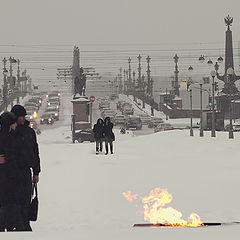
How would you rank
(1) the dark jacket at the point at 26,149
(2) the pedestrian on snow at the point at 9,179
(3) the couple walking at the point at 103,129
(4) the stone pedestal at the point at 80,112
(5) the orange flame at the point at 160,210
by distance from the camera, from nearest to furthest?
(2) the pedestrian on snow at the point at 9,179, (1) the dark jacket at the point at 26,149, (5) the orange flame at the point at 160,210, (3) the couple walking at the point at 103,129, (4) the stone pedestal at the point at 80,112

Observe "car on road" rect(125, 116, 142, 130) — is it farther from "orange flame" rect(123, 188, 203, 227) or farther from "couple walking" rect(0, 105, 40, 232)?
"couple walking" rect(0, 105, 40, 232)

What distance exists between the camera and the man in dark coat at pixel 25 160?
7441 millimetres

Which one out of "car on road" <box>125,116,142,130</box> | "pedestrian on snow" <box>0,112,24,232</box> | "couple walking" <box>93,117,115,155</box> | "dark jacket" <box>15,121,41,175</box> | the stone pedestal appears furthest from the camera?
"car on road" <box>125,116,142,130</box>

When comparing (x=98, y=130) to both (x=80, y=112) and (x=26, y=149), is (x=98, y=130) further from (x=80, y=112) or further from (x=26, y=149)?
(x=80, y=112)

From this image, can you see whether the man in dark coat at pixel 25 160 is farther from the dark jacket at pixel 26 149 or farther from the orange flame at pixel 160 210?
the orange flame at pixel 160 210

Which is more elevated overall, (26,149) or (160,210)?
(26,149)

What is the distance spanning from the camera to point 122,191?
1430 centimetres

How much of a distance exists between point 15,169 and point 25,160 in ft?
0.56

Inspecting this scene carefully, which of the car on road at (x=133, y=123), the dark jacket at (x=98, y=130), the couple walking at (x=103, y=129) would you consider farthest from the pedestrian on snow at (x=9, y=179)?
the car on road at (x=133, y=123)

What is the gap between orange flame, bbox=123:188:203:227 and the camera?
1066 cm

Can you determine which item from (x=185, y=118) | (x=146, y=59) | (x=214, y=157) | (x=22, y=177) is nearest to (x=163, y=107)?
(x=185, y=118)

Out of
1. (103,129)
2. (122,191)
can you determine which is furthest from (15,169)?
(103,129)

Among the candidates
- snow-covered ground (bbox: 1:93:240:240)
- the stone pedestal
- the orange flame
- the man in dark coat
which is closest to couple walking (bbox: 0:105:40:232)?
the man in dark coat

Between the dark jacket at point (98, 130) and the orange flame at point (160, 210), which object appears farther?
the dark jacket at point (98, 130)
